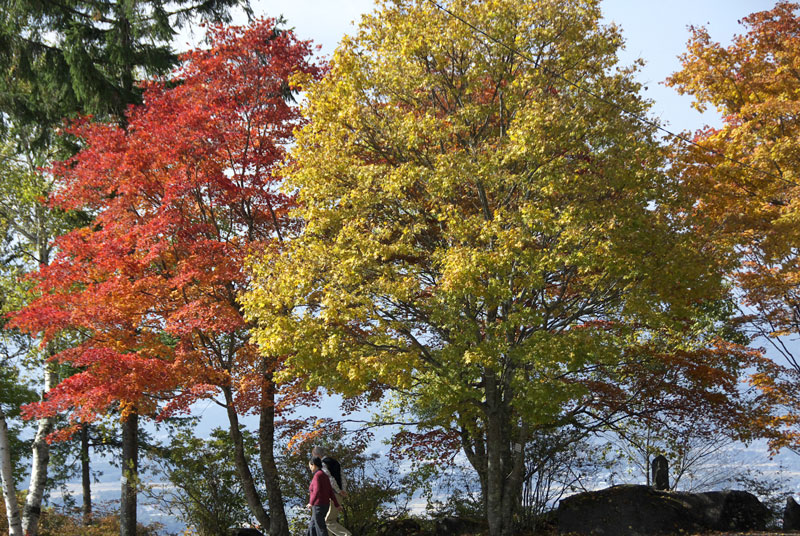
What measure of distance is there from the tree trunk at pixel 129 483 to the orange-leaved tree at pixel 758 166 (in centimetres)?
1199

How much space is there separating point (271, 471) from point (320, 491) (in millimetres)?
4259

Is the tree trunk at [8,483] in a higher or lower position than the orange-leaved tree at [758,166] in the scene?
lower

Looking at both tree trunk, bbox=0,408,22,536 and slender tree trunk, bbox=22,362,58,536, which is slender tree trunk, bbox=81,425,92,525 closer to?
slender tree trunk, bbox=22,362,58,536

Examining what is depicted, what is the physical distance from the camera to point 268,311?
354 inches

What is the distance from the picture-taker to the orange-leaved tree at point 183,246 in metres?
9.89

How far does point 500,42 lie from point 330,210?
137 inches

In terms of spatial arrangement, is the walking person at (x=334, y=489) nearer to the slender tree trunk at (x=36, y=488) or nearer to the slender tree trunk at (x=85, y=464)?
the slender tree trunk at (x=36, y=488)

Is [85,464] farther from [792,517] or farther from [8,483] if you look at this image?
[792,517]

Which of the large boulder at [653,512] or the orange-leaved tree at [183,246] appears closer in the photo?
the orange-leaved tree at [183,246]

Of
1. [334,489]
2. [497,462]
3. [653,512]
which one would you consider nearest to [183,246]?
[334,489]

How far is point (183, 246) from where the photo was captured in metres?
10.4

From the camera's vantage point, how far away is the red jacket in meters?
7.16

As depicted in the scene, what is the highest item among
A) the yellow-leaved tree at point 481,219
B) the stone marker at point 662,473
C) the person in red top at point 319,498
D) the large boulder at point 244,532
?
the yellow-leaved tree at point 481,219

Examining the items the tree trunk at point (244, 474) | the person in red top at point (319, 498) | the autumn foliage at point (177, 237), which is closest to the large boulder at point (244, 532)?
the tree trunk at point (244, 474)
